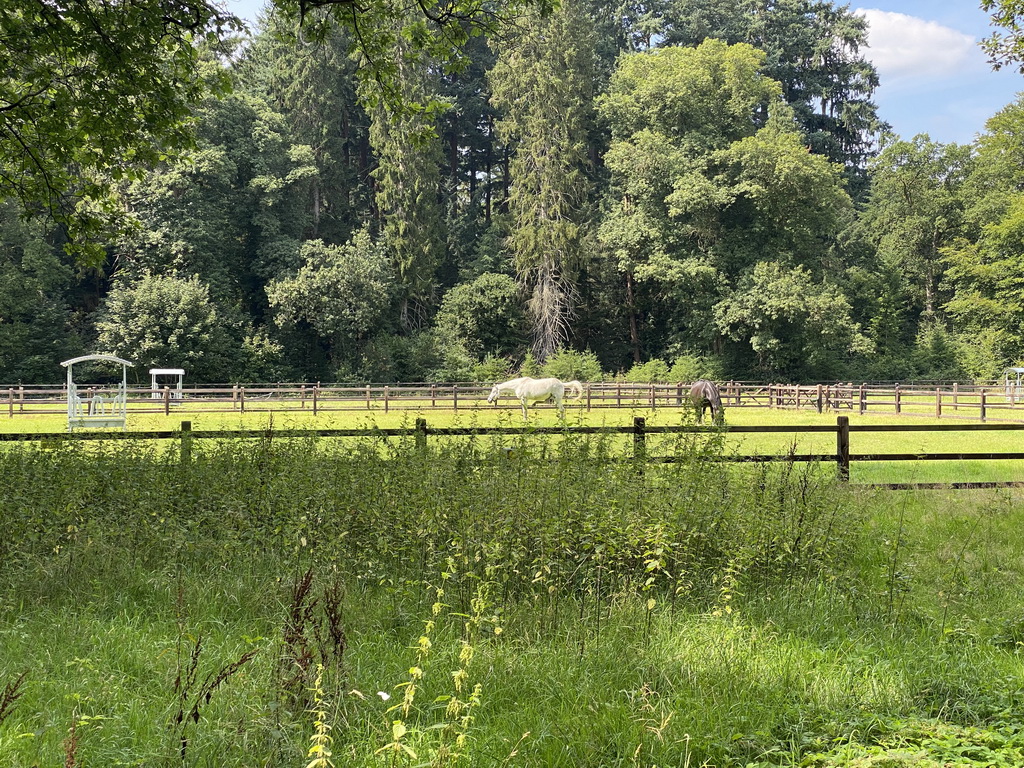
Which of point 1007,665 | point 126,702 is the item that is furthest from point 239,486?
point 1007,665

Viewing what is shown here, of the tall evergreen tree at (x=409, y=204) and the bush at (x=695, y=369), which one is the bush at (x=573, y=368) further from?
the tall evergreen tree at (x=409, y=204)

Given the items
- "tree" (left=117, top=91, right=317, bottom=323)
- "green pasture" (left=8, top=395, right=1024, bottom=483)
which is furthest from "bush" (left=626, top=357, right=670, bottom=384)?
"tree" (left=117, top=91, right=317, bottom=323)

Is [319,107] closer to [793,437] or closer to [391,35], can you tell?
[793,437]

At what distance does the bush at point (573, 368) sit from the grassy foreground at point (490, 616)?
33.0 metres

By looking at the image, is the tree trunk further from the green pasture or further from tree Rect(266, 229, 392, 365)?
the green pasture

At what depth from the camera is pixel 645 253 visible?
44.7 metres

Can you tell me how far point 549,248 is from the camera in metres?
43.7

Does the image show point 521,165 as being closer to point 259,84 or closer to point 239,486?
point 259,84

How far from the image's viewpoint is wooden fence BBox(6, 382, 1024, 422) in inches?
1029

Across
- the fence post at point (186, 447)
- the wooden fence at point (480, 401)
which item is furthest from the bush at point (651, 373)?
the fence post at point (186, 447)

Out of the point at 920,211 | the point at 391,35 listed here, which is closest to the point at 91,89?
the point at 391,35

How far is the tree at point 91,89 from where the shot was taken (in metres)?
8.77

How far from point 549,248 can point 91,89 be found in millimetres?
35478

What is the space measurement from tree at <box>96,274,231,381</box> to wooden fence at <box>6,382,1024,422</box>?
11.4 feet
